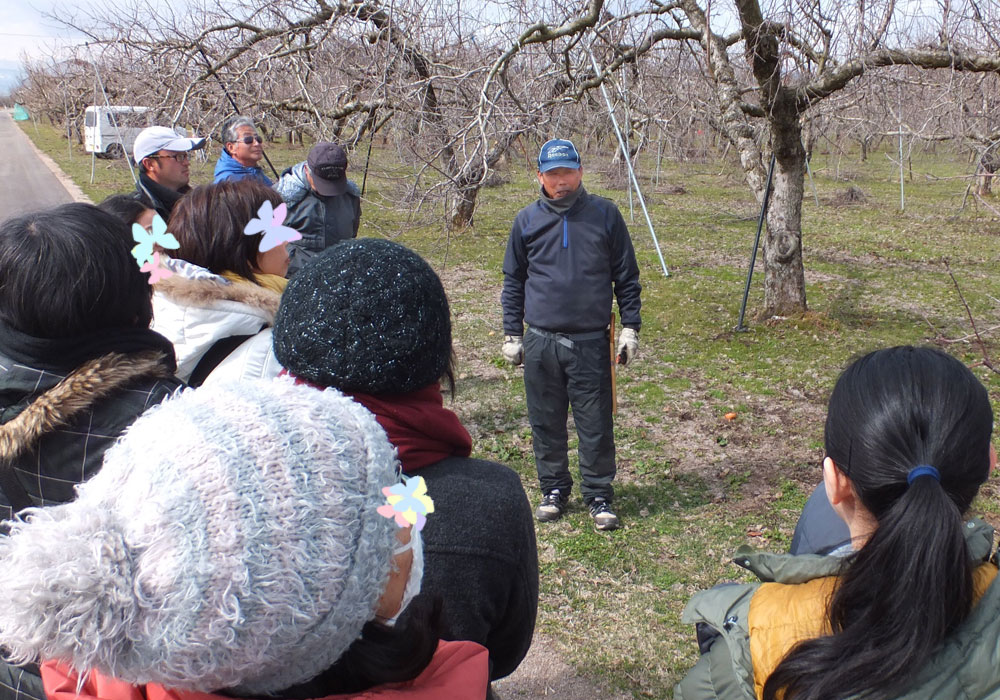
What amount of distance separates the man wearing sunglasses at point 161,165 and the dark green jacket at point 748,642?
346cm

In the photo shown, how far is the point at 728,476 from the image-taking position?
4.51 m

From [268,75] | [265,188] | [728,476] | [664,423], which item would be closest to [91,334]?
[265,188]

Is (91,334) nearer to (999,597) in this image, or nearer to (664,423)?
(999,597)

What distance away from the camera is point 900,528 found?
1.09 m

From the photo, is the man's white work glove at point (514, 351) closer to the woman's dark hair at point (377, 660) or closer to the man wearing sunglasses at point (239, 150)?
the man wearing sunglasses at point (239, 150)

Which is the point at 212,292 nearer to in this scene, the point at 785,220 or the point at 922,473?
the point at 922,473

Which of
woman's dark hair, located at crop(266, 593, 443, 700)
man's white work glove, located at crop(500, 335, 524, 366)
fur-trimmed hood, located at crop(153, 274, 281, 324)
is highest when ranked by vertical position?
fur-trimmed hood, located at crop(153, 274, 281, 324)

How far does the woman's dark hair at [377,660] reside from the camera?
36.8 inches

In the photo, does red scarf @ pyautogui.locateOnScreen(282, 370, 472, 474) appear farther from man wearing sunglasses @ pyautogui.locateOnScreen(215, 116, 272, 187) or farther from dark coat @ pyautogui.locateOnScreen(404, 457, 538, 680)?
man wearing sunglasses @ pyautogui.locateOnScreen(215, 116, 272, 187)

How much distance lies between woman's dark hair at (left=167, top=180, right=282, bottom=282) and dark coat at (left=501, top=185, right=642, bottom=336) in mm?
1624

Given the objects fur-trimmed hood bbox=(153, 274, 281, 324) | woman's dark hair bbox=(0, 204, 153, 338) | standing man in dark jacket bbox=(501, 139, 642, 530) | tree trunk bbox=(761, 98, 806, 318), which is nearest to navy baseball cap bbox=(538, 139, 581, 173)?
standing man in dark jacket bbox=(501, 139, 642, 530)

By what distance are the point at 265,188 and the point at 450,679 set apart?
171 centimetres

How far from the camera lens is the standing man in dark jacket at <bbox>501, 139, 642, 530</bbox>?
3646 mm

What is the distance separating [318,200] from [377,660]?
3966mm
